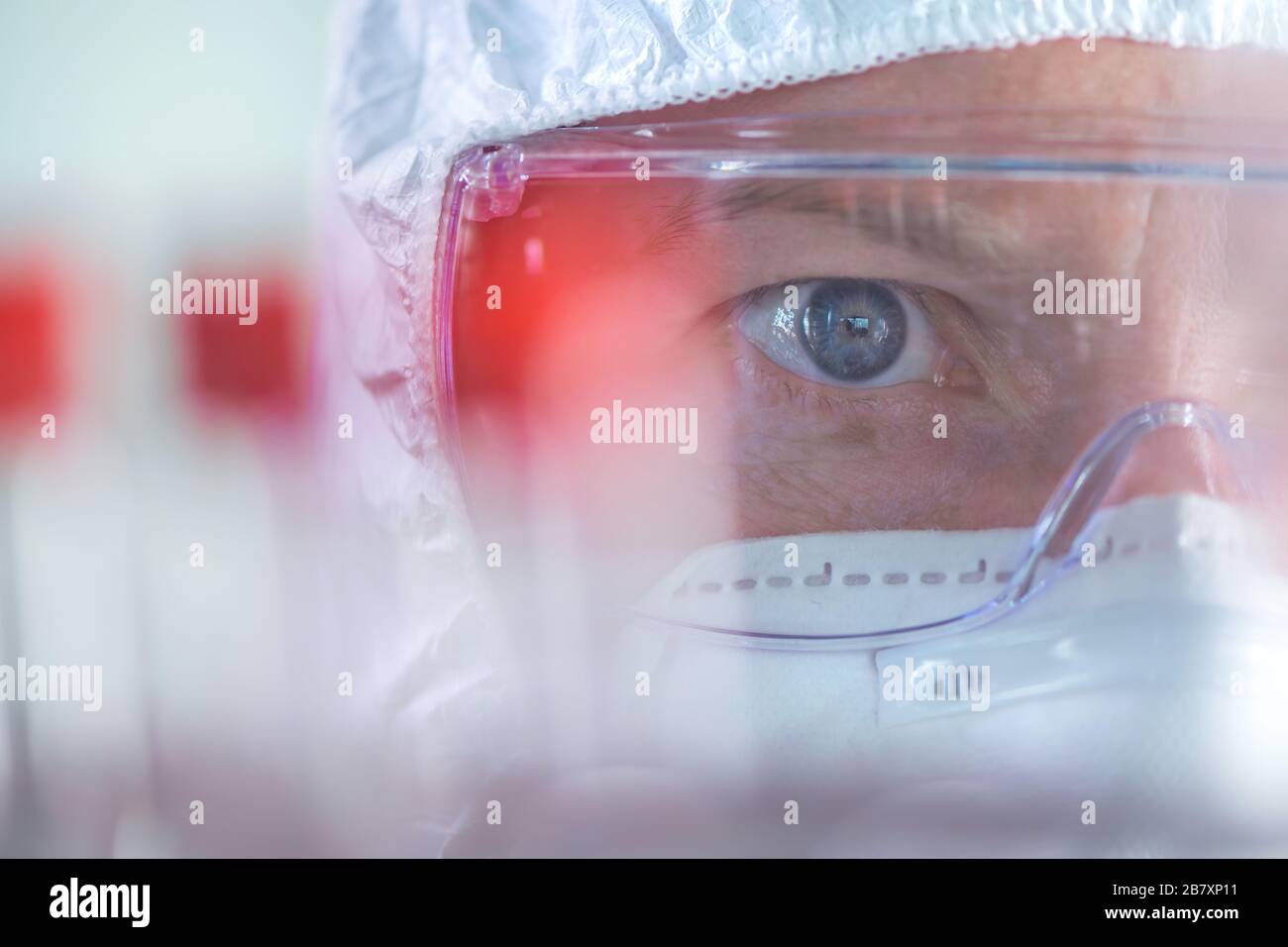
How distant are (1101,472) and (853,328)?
188mm

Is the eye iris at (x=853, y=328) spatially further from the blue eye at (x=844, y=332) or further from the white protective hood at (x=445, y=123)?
the white protective hood at (x=445, y=123)

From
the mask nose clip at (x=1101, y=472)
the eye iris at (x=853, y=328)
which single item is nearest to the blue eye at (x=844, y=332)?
the eye iris at (x=853, y=328)

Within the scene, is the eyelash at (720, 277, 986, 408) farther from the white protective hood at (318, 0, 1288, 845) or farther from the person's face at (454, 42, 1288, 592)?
the white protective hood at (318, 0, 1288, 845)

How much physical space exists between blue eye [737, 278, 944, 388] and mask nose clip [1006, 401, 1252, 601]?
117mm

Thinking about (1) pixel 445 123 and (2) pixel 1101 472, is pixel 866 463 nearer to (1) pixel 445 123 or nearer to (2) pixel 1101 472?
(2) pixel 1101 472

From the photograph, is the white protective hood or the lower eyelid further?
the lower eyelid

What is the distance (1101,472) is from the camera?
72cm

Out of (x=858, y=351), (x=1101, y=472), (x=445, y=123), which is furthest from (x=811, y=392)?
(x=445, y=123)

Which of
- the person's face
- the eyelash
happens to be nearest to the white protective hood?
the person's face

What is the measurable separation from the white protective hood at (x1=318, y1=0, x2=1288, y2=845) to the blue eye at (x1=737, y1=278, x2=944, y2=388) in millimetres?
142

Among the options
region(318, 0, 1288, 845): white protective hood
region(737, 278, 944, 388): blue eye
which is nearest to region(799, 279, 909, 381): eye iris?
region(737, 278, 944, 388): blue eye

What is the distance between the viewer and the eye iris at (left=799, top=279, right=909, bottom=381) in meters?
0.74

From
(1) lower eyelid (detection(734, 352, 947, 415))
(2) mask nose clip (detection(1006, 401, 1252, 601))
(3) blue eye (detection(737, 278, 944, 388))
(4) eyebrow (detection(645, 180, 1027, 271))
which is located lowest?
(2) mask nose clip (detection(1006, 401, 1252, 601))

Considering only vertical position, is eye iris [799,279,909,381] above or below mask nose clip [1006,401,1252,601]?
above
